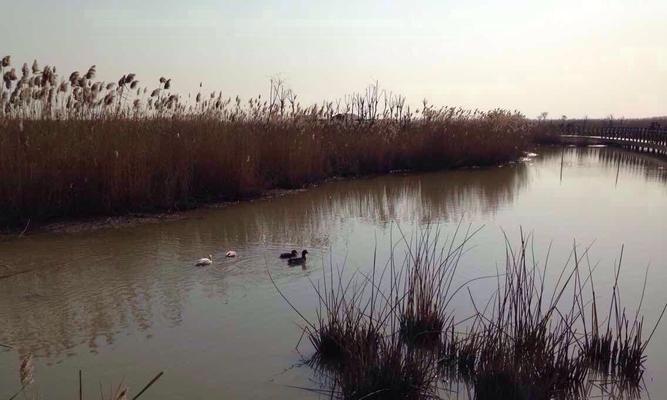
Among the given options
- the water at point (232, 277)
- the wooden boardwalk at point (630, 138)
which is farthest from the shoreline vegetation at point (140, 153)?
the wooden boardwalk at point (630, 138)

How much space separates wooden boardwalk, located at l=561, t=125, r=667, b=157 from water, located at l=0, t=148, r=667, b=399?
1245 cm

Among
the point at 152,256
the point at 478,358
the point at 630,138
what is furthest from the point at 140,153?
the point at 630,138

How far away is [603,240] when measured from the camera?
542 centimetres

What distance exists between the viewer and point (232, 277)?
411cm

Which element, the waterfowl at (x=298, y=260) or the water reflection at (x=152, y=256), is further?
the waterfowl at (x=298, y=260)

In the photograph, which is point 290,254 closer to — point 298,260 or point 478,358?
point 298,260

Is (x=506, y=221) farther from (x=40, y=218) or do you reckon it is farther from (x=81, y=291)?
(x=40, y=218)

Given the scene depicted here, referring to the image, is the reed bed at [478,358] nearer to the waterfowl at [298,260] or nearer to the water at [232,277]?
the water at [232,277]

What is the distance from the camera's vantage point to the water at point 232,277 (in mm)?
2646

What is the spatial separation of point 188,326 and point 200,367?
0.53 m

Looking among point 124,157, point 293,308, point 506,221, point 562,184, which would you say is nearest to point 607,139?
point 562,184

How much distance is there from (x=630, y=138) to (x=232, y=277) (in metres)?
24.1

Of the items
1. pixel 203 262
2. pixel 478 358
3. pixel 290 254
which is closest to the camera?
pixel 478 358

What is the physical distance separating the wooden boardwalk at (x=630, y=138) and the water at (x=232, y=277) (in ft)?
40.8
